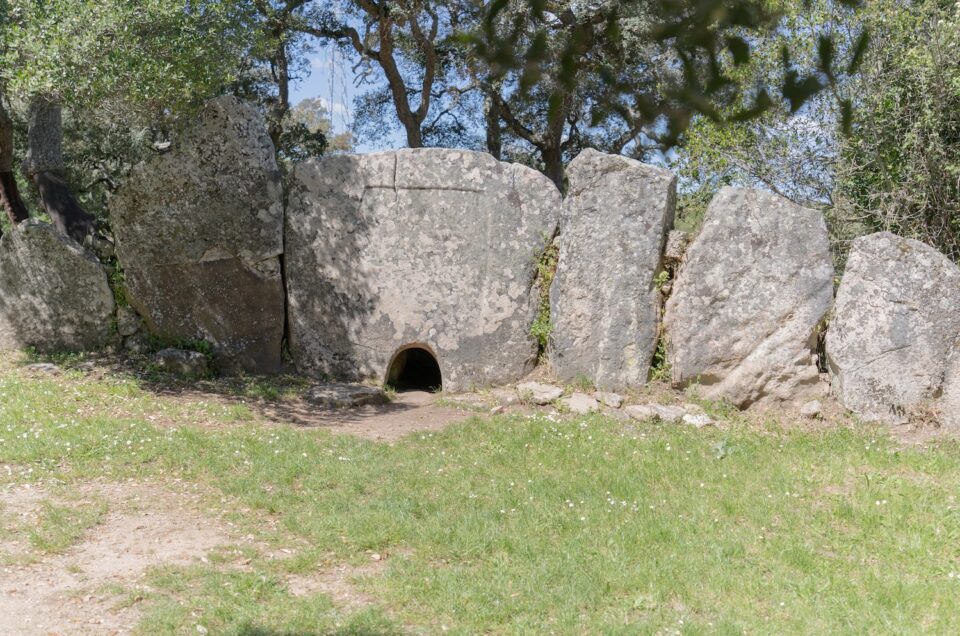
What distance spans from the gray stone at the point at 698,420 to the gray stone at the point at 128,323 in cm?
658

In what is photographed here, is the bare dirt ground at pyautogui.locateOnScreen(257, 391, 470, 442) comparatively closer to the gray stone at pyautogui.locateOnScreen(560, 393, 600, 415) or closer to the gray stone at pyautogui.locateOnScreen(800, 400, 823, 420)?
the gray stone at pyautogui.locateOnScreen(560, 393, 600, 415)

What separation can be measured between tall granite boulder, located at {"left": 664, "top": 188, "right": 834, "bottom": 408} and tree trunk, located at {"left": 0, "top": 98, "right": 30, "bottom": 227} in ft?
28.8

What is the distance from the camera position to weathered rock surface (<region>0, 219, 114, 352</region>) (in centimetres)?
1028

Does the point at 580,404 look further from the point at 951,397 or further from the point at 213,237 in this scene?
the point at 213,237

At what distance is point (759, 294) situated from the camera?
28.9ft

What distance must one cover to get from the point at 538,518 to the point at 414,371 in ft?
19.3

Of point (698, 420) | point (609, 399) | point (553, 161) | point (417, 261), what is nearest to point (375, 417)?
point (417, 261)

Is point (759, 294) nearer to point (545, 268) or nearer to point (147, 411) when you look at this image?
point (545, 268)

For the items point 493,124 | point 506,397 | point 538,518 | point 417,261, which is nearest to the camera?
point 538,518

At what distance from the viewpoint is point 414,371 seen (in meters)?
11.5

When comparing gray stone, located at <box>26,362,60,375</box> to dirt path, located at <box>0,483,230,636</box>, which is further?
gray stone, located at <box>26,362,60,375</box>

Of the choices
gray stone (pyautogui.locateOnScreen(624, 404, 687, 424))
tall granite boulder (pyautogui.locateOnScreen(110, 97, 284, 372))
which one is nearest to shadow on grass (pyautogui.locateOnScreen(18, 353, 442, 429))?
tall granite boulder (pyautogui.locateOnScreen(110, 97, 284, 372))

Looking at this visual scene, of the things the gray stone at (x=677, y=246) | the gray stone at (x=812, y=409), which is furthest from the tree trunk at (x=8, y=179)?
the gray stone at (x=812, y=409)

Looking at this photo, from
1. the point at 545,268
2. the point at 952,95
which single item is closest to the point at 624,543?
the point at 545,268
